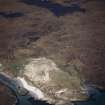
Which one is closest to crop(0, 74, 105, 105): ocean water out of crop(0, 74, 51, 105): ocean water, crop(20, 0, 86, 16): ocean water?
crop(0, 74, 51, 105): ocean water

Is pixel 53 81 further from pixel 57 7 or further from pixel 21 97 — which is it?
pixel 57 7

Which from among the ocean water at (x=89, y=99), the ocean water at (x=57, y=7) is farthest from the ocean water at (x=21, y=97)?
the ocean water at (x=57, y=7)

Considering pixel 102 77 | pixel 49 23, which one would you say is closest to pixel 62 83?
pixel 102 77

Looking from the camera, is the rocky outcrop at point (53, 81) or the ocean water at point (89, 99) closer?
the ocean water at point (89, 99)

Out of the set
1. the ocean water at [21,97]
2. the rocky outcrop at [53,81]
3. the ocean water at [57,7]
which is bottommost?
the ocean water at [21,97]

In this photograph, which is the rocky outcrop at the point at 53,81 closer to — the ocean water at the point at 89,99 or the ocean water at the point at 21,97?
the ocean water at the point at 89,99

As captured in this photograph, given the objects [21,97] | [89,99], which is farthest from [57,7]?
[89,99]

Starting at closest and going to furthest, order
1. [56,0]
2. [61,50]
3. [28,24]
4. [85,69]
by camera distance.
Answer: [85,69] → [61,50] → [28,24] → [56,0]

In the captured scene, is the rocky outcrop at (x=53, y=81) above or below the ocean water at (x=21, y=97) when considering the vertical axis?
above

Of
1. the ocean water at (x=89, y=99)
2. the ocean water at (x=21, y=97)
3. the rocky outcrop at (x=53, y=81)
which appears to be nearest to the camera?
the ocean water at (x=89, y=99)

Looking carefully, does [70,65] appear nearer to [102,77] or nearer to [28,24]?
[102,77]

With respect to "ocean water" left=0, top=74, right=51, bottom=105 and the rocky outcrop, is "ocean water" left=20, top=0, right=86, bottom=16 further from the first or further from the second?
"ocean water" left=0, top=74, right=51, bottom=105
